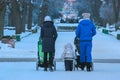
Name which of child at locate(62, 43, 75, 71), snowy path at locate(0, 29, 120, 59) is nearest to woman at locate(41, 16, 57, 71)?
child at locate(62, 43, 75, 71)

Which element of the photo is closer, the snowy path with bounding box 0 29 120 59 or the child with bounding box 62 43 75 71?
the child with bounding box 62 43 75 71

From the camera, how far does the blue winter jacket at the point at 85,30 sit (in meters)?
15.8

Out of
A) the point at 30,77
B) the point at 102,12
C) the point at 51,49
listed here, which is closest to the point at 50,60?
the point at 51,49

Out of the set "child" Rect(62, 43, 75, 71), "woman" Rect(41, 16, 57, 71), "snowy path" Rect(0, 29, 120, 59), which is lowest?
"snowy path" Rect(0, 29, 120, 59)

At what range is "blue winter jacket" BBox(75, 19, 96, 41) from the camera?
15835mm

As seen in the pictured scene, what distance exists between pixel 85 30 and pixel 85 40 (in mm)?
326

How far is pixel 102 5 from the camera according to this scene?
102 meters

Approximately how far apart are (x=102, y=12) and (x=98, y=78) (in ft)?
283

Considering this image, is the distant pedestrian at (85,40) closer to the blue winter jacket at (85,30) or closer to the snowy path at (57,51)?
the blue winter jacket at (85,30)

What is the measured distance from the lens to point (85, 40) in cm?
1582

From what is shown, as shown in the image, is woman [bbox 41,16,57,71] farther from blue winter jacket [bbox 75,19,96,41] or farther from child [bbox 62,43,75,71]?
blue winter jacket [bbox 75,19,96,41]

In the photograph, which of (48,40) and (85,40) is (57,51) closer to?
(48,40)

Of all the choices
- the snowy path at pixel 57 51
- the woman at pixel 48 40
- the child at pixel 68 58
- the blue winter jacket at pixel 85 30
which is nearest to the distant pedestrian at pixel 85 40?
the blue winter jacket at pixel 85 30

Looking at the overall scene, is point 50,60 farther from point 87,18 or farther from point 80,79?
point 80,79
